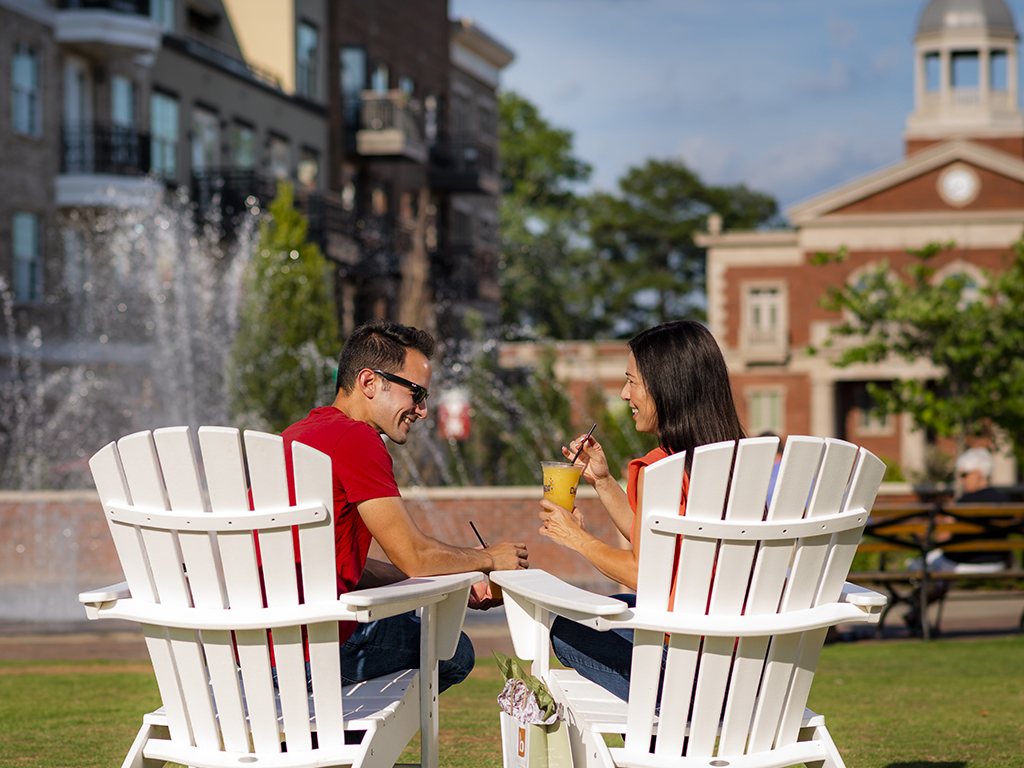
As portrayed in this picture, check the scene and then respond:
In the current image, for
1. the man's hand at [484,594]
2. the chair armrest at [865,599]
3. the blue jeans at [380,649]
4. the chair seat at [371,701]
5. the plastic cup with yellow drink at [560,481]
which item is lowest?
the chair seat at [371,701]

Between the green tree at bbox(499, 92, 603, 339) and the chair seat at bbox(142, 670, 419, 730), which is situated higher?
the green tree at bbox(499, 92, 603, 339)

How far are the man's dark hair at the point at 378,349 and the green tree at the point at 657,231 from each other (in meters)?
63.9

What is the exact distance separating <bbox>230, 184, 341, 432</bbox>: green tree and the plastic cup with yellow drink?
17.3 meters

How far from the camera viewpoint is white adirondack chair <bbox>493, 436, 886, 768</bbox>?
338 cm

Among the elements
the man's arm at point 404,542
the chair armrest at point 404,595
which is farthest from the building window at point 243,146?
the chair armrest at point 404,595

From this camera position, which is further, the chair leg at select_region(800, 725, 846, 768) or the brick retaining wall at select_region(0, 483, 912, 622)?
the brick retaining wall at select_region(0, 483, 912, 622)

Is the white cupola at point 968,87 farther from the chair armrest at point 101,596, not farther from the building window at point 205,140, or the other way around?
the chair armrest at point 101,596

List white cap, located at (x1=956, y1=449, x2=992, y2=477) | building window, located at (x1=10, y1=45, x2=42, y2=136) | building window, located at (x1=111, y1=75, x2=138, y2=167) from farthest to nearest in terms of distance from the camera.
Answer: building window, located at (x1=111, y1=75, x2=138, y2=167)
building window, located at (x1=10, y1=45, x2=42, y2=136)
white cap, located at (x1=956, y1=449, x2=992, y2=477)

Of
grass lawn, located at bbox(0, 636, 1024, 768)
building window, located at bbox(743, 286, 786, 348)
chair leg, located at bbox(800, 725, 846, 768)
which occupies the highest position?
building window, located at bbox(743, 286, 786, 348)

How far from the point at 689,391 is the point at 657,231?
2592 inches

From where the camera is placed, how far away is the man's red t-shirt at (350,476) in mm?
3879

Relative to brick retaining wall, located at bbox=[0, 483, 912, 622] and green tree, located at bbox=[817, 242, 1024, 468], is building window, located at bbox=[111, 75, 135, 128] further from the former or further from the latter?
green tree, located at bbox=[817, 242, 1024, 468]

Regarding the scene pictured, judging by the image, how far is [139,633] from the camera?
10.4 meters

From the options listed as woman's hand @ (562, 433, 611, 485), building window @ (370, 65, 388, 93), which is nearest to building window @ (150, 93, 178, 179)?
building window @ (370, 65, 388, 93)
